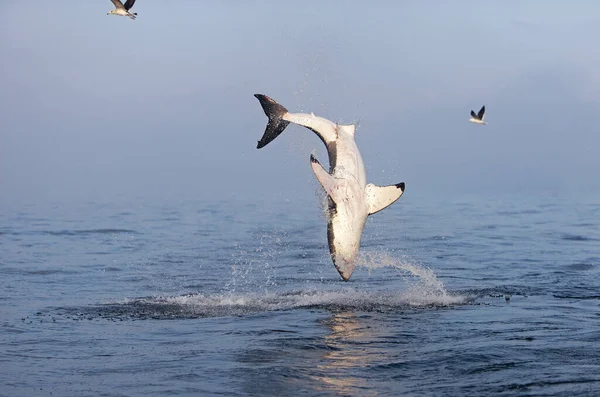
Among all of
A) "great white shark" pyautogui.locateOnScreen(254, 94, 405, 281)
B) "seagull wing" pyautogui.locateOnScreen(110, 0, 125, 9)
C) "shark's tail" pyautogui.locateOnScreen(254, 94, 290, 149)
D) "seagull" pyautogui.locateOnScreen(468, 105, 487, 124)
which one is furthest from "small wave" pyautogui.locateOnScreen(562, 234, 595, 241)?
"shark's tail" pyautogui.locateOnScreen(254, 94, 290, 149)

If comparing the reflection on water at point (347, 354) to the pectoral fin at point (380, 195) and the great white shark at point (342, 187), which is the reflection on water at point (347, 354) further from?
the pectoral fin at point (380, 195)

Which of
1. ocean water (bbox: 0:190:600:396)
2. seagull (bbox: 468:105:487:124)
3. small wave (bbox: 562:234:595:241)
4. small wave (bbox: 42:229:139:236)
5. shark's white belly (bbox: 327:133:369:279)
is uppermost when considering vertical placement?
seagull (bbox: 468:105:487:124)

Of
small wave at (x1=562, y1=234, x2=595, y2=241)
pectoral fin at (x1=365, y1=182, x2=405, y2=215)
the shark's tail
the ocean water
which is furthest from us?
small wave at (x1=562, y1=234, x2=595, y2=241)

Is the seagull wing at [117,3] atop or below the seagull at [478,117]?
atop

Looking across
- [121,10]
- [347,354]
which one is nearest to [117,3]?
[121,10]

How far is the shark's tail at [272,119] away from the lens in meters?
15.4

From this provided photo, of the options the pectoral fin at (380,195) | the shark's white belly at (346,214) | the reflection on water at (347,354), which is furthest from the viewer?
the pectoral fin at (380,195)

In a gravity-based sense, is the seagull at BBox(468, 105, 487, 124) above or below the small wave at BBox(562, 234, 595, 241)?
above

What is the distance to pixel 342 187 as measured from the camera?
1482cm

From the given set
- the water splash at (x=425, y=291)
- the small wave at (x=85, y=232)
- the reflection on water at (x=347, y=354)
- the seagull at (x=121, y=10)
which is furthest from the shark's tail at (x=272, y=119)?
the small wave at (x=85, y=232)

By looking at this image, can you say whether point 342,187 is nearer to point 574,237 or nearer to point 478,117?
point 478,117

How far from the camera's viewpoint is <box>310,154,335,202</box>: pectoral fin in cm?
1411

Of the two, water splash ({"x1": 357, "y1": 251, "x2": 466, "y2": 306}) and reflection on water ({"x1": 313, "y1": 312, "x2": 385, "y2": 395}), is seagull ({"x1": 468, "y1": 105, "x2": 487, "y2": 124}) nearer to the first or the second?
water splash ({"x1": 357, "y1": 251, "x2": 466, "y2": 306})

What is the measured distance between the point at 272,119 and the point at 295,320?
3825 millimetres
